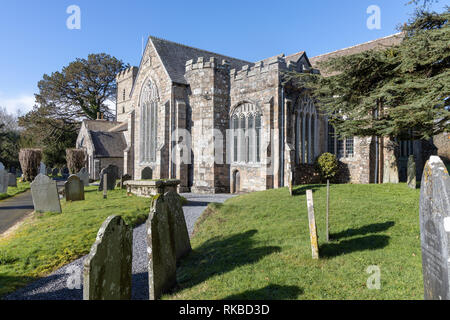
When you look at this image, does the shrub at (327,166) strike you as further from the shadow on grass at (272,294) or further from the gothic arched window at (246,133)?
the shadow on grass at (272,294)

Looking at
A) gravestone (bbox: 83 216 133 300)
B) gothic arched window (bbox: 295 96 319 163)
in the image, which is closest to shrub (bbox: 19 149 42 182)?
gothic arched window (bbox: 295 96 319 163)

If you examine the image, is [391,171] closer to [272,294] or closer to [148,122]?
[272,294]

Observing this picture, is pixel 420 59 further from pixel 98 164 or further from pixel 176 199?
pixel 98 164

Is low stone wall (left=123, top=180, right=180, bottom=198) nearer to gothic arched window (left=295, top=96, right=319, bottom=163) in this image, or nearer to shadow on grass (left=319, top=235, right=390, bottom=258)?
shadow on grass (left=319, top=235, right=390, bottom=258)

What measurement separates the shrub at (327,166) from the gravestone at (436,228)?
536 inches

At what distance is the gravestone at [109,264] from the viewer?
113 inches

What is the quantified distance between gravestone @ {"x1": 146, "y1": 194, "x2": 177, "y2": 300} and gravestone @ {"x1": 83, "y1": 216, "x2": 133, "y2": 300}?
33cm

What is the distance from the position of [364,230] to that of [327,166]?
10.3 meters

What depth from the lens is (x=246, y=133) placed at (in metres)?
16.7

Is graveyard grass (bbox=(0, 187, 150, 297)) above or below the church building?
below

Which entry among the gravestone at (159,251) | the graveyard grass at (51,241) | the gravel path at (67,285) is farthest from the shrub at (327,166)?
the gravestone at (159,251)

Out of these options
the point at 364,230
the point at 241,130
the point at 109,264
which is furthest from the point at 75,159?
the point at 109,264

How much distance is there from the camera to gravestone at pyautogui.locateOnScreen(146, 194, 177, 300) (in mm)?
3938
